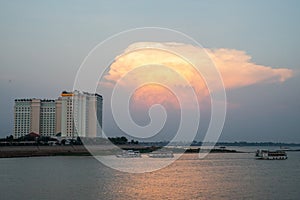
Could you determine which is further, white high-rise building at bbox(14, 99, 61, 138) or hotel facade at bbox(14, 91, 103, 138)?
white high-rise building at bbox(14, 99, 61, 138)

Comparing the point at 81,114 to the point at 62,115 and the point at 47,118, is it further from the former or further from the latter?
the point at 47,118

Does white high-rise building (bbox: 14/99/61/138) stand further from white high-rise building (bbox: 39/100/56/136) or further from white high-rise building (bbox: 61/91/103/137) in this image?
white high-rise building (bbox: 61/91/103/137)

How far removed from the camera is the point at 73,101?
8825 cm

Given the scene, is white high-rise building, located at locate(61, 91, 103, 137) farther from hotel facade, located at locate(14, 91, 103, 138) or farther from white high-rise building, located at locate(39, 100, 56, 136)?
white high-rise building, located at locate(39, 100, 56, 136)

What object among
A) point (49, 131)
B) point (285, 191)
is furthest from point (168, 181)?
point (49, 131)

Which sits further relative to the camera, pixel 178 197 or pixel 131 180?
pixel 131 180

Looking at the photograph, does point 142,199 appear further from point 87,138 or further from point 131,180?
point 87,138

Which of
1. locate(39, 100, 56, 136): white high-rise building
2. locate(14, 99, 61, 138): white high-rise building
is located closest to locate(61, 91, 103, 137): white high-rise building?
locate(39, 100, 56, 136): white high-rise building

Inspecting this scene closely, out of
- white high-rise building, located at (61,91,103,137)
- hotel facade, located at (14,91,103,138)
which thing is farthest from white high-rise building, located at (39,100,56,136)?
white high-rise building, located at (61,91,103,137)

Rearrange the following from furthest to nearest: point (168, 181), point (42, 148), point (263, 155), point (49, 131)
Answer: point (49, 131)
point (42, 148)
point (263, 155)
point (168, 181)

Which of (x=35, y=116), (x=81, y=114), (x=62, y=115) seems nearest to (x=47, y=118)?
(x=35, y=116)

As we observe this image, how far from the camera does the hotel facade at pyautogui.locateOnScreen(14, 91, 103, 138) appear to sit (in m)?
86.6

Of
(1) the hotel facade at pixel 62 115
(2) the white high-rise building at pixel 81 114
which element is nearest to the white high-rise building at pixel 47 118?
(1) the hotel facade at pixel 62 115

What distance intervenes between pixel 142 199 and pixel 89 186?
18.9ft
